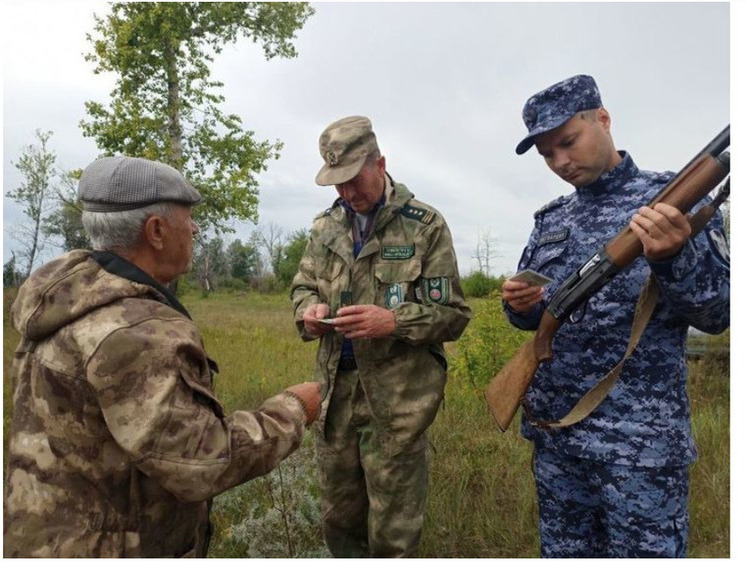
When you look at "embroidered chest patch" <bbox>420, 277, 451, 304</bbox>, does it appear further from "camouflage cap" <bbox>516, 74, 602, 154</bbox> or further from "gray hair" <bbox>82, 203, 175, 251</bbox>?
"gray hair" <bbox>82, 203, 175, 251</bbox>

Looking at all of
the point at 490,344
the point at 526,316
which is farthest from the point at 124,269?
the point at 490,344

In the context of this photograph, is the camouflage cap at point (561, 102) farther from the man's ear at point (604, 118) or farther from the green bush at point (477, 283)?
the green bush at point (477, 283)

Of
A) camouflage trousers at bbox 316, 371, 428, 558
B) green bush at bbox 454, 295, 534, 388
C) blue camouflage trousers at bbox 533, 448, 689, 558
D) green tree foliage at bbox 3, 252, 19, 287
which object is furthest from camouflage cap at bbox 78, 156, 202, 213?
green tree foliage at bbox 3, 252, 19, 287

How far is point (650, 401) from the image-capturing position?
2143 mm

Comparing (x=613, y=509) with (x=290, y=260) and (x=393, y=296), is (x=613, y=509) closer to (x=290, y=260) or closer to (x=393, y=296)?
(x=393, y=296)

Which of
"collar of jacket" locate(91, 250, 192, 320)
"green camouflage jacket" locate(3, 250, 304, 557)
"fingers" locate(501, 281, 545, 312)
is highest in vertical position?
"fingers" locate(501, 281, 545, 312)

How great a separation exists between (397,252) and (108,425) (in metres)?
1.64

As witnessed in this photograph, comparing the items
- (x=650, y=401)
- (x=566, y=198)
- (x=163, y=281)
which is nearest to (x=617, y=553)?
(x=650, y=401)

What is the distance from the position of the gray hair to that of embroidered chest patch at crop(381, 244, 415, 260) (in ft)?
4.10

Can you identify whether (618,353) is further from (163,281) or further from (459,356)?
(459,356)

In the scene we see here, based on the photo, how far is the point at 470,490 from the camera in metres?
4.16

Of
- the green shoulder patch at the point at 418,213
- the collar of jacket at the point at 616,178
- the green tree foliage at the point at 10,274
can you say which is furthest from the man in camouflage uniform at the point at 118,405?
the green tree foliage at the point at 10,274

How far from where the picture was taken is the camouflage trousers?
9.48ft

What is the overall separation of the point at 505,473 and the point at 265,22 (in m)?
12.7
